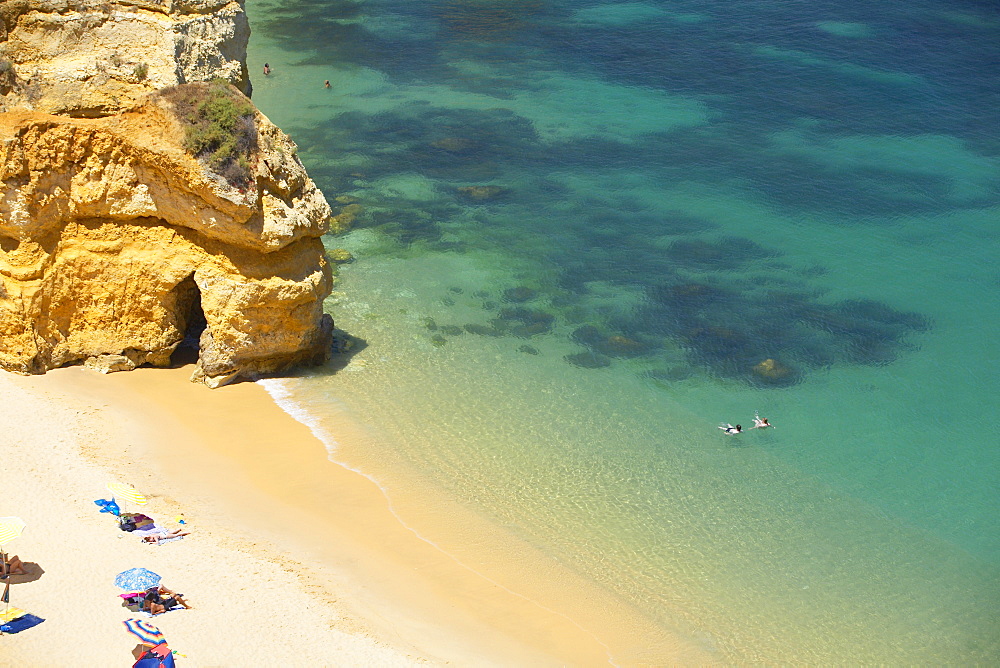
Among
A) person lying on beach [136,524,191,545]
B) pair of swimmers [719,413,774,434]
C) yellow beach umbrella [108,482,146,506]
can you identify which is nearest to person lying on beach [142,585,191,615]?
person lying on beach [136,524,191,545]

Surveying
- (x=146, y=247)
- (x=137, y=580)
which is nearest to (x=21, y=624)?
(x=137, y=580)

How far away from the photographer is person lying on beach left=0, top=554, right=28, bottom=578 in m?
17.6

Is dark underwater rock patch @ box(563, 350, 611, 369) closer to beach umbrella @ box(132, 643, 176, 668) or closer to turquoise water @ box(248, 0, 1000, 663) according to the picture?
turquoise water @ box(248, 0, 1000, 663)

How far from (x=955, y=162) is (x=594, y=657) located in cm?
3061

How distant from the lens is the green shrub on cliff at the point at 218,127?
22.5m

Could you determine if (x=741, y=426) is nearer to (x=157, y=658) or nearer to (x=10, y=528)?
(x=157, y=658)

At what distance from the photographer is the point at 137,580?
1723 cm

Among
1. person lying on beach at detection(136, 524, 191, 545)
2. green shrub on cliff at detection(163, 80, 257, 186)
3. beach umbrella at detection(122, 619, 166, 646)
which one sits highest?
green shrub on cliff at detection(163, 80, 257, 186)

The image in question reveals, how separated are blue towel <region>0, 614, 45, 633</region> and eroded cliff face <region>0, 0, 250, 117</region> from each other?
1155 cm

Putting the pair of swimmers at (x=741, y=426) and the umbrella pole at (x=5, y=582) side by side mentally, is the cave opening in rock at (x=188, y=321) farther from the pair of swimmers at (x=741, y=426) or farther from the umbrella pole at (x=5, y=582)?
the pair of swimmers at (x=741, y=426)

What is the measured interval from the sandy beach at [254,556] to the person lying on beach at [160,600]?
0.71ft

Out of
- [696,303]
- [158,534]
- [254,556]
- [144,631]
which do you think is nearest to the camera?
[144,631]

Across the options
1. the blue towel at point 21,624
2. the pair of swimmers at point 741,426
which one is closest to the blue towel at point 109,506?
the blue towel at point 21,624

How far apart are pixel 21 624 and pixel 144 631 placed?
6.52 ft
